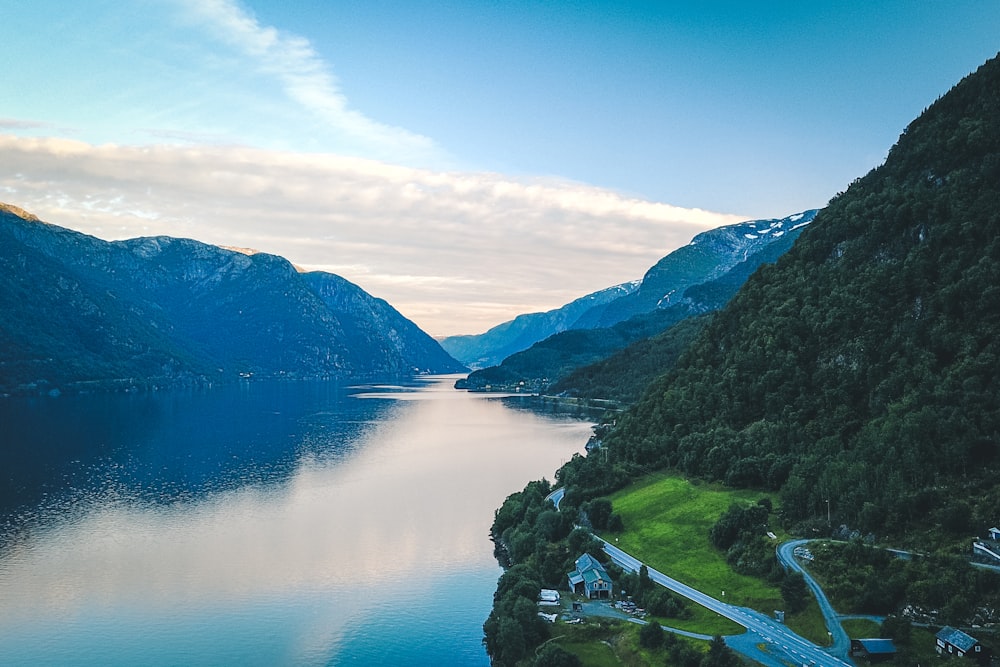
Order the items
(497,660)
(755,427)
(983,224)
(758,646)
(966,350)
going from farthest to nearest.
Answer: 1. (755,427)
2. (983,224)
3. (966,350)
4. (497,660)
5. (758,646)

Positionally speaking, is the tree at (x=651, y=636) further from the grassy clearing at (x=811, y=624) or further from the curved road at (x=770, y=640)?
the grassy clearing at (x=811, y=624)

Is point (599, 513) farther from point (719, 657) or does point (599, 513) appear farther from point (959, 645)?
point (959, 645)

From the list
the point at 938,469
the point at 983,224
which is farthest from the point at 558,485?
the point at 983,224

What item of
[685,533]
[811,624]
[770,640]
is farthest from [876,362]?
[770,640]

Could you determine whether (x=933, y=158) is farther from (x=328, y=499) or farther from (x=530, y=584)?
(x=328, y=499)

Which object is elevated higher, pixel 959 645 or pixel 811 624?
pixel 959 645

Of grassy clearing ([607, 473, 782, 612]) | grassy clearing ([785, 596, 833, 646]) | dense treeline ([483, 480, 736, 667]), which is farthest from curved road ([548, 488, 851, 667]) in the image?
dense treeline ([483, 480, 736, 667])
